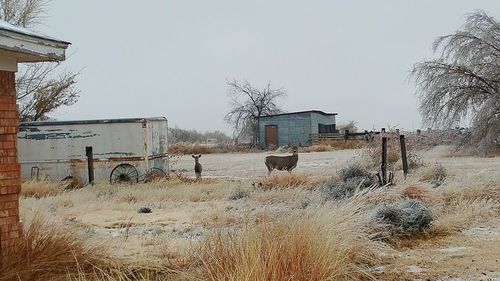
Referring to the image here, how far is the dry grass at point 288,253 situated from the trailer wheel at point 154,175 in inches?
465

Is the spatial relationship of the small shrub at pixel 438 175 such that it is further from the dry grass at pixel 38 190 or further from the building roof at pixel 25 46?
the building roof at pixel 25 46

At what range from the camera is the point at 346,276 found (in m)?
4.55

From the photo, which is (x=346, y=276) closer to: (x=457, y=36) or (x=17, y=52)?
(x=17, y=52)

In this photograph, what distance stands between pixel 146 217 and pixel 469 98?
23020mm

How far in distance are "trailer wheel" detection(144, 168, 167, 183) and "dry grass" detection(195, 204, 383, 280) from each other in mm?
11799

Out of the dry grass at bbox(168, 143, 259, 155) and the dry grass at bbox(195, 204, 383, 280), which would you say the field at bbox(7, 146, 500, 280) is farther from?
the dry grass at bbox(168, 143, 259, 155)

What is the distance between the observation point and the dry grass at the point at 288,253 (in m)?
3.99

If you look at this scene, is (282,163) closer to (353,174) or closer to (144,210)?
(353,174)

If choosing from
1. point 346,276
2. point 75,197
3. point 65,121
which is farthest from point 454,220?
point 65,121

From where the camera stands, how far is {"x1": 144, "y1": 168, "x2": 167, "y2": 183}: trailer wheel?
16.7m

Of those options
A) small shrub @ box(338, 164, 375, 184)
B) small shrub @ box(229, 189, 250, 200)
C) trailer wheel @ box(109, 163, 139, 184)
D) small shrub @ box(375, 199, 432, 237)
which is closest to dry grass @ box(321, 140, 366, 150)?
trailer wheel @ box(109, 163, 139, 184)

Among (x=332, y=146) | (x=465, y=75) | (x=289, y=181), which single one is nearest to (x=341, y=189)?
(x=289, y=181)

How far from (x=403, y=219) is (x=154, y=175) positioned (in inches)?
442

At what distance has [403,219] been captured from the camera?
22.5ft
